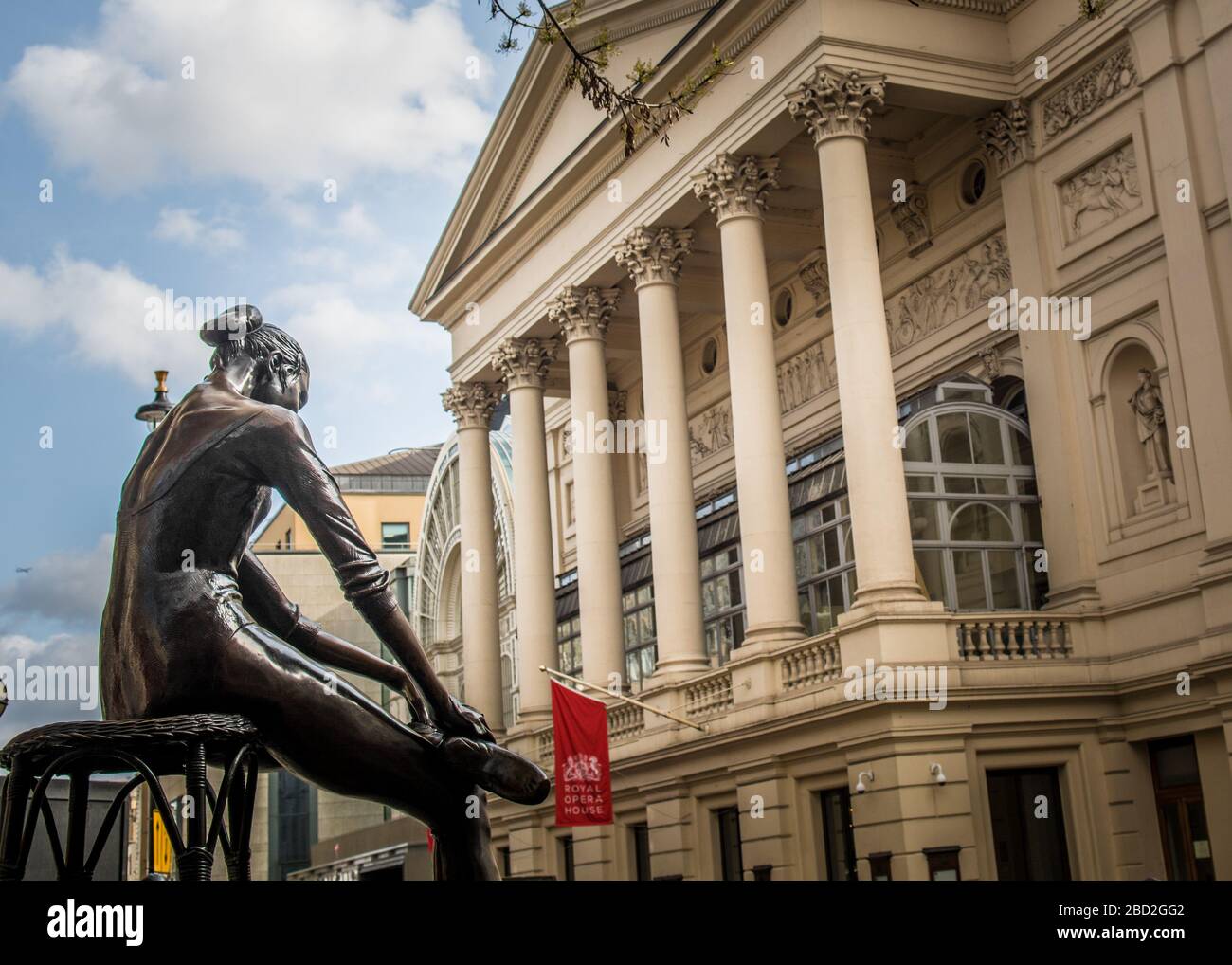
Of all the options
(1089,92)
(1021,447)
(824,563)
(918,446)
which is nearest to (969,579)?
(918,446)

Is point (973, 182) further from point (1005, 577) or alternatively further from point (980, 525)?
point (1005, 577)

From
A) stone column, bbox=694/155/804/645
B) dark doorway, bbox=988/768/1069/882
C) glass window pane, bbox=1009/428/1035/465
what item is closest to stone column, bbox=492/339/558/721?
stone column, bbox=694/155/804/645

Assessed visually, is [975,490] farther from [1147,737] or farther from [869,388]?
[1147,737]

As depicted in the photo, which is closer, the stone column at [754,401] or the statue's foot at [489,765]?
the statue's foot at [489,765]

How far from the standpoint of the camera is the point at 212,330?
7535mm

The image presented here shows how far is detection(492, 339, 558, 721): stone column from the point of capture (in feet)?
128

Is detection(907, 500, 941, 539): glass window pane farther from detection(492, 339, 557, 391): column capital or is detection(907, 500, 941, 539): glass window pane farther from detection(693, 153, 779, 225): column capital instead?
detection(492, 339, 557, 391): column capital

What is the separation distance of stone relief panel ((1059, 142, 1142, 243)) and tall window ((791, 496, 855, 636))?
7250mm

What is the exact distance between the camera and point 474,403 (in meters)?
44.1

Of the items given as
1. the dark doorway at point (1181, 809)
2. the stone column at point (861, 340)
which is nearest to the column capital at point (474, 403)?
the stone column at point (861, 340)

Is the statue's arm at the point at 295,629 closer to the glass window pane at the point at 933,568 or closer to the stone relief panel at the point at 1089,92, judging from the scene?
the glass window pane at the point at 933,568

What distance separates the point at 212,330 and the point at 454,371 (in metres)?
37.4

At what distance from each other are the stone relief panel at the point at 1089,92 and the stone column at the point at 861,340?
338 cm

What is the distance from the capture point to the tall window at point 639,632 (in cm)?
3934
